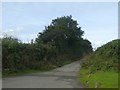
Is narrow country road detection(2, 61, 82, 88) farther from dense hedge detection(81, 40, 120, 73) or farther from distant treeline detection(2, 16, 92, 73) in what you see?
distant treeline detection(2, 16, 92, 73)

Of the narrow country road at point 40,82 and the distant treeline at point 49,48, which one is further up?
the distant treeline at point 49,48

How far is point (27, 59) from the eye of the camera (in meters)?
37.9

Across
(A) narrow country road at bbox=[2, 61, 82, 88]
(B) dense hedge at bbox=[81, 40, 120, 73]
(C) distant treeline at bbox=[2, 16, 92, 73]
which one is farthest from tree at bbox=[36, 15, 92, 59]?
(A) narrow country road at bbox=[2, 61, 82, 88]

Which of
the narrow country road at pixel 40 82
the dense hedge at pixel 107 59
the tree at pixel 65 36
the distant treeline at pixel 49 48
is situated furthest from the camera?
the tree at pixel 65 36

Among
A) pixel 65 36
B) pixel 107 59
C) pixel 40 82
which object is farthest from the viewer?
pixel 65 36

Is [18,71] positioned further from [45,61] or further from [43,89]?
[43,89]

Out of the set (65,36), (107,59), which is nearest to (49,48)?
(107,59)

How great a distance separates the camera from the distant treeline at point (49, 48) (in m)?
32.6

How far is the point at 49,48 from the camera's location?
162 feet

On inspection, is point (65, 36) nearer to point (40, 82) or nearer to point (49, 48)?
point (49, 48)

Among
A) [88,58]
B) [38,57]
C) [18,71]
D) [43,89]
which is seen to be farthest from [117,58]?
[43,89]

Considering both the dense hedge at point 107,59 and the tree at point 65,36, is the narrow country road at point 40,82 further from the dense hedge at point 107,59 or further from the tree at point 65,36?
the tree at point 65,36

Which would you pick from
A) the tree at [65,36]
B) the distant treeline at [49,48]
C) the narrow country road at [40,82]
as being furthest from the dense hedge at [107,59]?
the tree at [65,36]

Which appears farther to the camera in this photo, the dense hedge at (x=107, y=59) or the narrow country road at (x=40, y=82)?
the dense hedge at (x=107, y=59)
